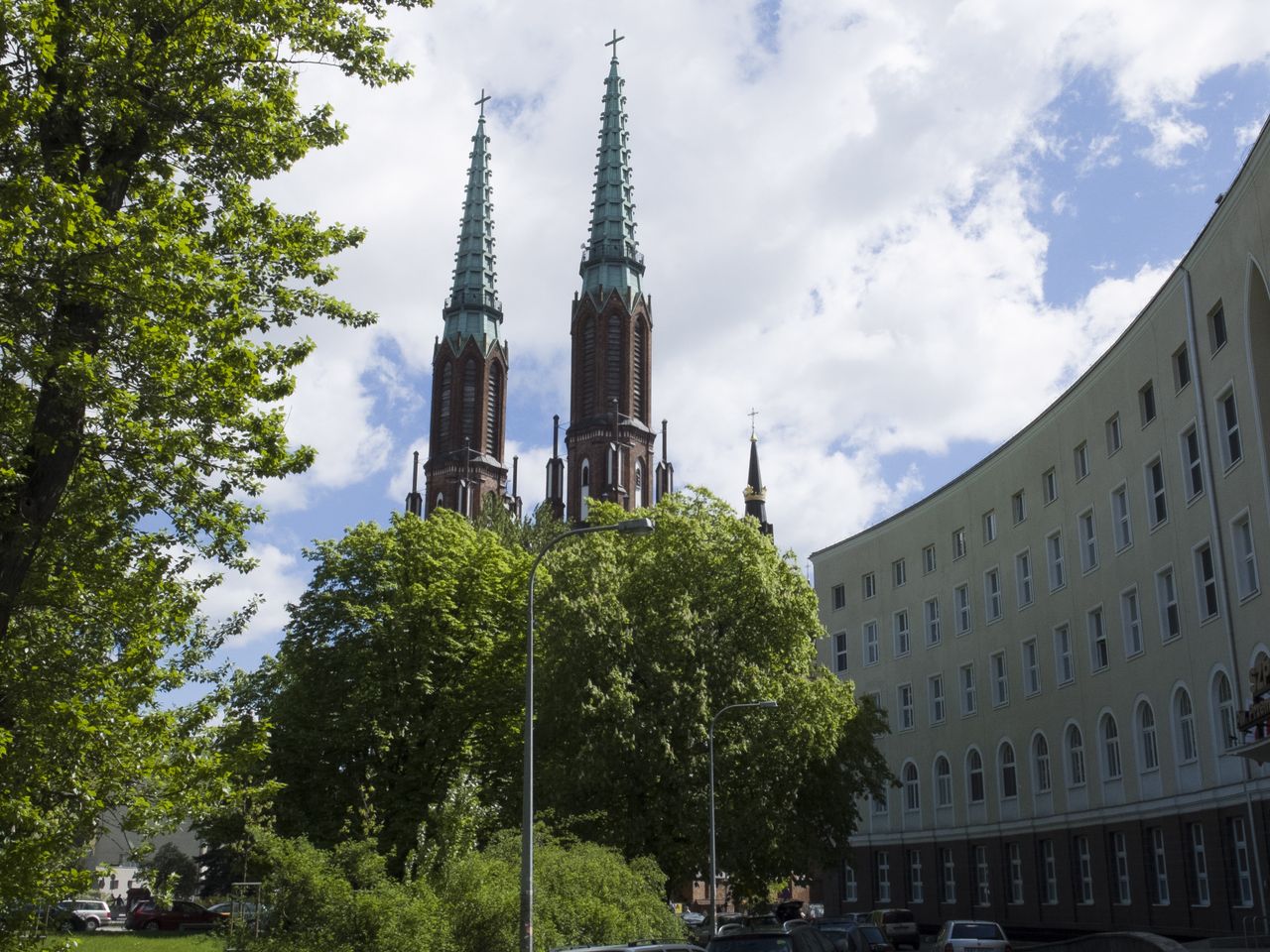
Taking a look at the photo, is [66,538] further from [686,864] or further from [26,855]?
[686,864]

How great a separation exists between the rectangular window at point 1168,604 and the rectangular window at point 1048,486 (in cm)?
837

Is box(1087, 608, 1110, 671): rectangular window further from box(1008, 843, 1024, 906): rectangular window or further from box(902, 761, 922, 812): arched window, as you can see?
box(902, 761, 922, 812): arched window

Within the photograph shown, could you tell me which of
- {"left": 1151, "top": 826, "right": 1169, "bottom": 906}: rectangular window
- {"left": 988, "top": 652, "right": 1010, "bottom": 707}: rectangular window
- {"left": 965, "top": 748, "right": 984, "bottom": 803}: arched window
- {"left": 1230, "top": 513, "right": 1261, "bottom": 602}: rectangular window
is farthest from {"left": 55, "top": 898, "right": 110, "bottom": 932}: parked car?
{"left": 1230, "top": 513, "right": 1261, "bottom": 602}: rectangular window

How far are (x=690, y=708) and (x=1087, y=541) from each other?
52.2 feet

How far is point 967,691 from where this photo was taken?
50344mm

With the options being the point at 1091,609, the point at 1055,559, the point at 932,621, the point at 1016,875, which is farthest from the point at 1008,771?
the point at 1091,609

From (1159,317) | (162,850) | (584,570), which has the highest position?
(1159,317)

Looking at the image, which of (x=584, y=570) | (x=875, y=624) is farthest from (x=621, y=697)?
(x=875, y=624)

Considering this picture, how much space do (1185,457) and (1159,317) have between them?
4.16m

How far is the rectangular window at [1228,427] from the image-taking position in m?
31.1

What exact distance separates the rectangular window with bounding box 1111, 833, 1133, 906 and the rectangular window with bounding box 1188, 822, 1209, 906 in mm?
3886

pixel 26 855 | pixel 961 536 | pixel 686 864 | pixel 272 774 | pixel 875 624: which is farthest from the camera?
pixel 875 624

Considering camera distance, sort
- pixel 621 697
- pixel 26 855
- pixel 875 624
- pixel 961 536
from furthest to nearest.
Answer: pixel 875 624, pixel 961 536, pixel 621 697, pixel 26 855

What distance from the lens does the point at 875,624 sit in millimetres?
57625
